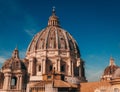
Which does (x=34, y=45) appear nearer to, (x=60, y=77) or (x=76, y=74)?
(x=76, y=74)

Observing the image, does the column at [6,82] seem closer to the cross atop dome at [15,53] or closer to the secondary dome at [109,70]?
the cross atop dome at [15,53]

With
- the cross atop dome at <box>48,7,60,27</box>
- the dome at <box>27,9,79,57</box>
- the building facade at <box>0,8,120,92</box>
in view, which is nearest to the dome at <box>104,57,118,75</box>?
the building facade at <box>0,8,120,92</box>

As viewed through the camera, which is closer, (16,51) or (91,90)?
(91,90)

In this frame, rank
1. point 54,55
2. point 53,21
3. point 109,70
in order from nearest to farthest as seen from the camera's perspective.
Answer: point 109,70
point 54,55
point 53,21

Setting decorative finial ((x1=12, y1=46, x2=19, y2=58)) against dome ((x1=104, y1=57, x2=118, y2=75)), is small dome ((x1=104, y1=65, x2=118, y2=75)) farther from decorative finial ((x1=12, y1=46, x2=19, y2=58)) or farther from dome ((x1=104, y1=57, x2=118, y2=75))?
decorative finial ((x1=12, y1=46, x2=19, y2=58))

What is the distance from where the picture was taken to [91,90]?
46.9 m

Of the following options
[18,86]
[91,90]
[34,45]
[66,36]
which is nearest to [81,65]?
[66,36]

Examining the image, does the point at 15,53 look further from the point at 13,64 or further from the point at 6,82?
the point at 6,82

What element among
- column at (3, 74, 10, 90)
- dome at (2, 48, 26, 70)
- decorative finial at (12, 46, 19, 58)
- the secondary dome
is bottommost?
column at (3, 74, 10, 90)

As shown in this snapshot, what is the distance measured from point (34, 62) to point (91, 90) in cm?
2984

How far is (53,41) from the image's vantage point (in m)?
76.2

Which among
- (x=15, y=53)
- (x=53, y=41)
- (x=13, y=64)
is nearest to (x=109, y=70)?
(x=53, y=41)

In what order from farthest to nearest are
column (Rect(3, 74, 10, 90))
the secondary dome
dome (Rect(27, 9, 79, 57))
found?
1. dome (Rect(27, 9, 79, 57))
2. the secondary dome
3. column (Rect(3, 74, 10, 90))

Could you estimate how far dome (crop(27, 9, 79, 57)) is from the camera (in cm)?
7550
